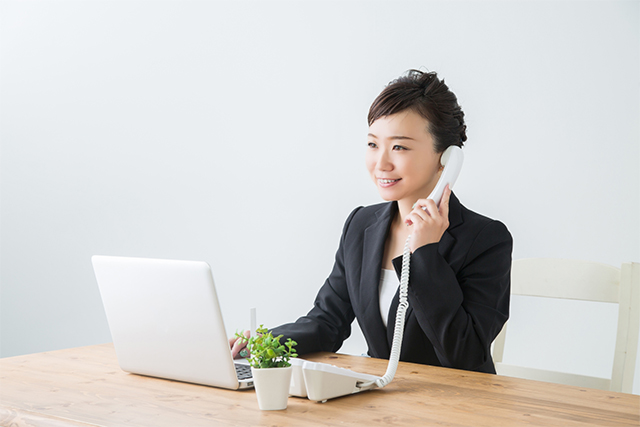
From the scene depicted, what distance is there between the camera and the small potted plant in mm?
990

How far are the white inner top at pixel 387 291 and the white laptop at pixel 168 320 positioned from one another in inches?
20.2

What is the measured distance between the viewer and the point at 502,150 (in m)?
2.56

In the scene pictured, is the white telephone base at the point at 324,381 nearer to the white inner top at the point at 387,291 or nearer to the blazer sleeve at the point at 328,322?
the blazer sleeve at the point at 328,322

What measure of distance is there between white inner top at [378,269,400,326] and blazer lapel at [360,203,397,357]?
2cm

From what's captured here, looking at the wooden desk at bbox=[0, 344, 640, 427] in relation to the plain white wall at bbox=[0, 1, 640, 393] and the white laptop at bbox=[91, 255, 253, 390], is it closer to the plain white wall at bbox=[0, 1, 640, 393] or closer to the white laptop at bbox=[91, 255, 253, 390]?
the white laptop at bbox=[91, 255, 253, 390]

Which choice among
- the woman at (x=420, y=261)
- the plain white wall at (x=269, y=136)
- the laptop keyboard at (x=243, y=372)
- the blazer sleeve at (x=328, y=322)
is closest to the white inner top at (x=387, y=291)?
the woman at (x=420, y=261)

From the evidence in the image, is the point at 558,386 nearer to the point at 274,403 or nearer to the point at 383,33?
the point at 274,403

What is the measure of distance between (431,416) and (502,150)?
70.7 inches

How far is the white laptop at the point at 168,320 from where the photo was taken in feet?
3.55

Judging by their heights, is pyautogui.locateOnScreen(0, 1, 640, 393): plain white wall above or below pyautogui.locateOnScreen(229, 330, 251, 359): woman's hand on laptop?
above

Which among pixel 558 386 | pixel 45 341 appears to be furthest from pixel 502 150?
pixel 45 341

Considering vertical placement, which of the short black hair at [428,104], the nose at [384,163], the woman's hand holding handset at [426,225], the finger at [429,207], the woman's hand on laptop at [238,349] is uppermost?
the short black hair at [428,104]

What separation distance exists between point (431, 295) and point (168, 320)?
1.93 ft

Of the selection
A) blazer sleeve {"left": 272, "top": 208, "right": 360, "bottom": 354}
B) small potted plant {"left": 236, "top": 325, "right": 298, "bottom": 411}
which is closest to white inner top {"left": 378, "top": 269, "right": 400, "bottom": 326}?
blazer sleeve {"left": 272, "top": 208, "right": 360, "bottom": 354}
